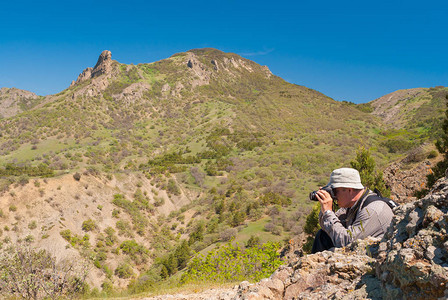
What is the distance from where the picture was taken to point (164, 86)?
279ft

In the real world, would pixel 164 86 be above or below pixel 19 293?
above

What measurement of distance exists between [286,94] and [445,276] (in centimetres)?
9582

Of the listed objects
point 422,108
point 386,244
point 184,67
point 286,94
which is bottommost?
point 386,244

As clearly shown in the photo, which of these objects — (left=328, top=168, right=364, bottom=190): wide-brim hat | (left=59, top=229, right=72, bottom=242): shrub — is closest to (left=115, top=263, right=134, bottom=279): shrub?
(left=59, top=229, right=72, bottom=242): shrub

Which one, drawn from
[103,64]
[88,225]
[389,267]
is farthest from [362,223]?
[103,64]

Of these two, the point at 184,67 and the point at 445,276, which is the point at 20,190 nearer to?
the point at 445,276

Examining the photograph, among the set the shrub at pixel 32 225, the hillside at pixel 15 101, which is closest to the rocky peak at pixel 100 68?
the hillside at pixel 15 101

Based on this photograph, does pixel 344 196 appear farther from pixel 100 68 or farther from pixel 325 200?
pixel 100 68

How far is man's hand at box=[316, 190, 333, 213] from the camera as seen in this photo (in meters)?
2.66

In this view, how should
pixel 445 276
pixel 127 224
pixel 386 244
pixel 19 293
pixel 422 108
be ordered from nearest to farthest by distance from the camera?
pixel 445 276
pixel 386 244
pixel 19 293
pixel 127 224
pixel 422 108

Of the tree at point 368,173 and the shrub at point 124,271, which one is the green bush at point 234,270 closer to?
the tree at point 368,173

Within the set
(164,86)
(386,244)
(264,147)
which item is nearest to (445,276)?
(386,244)

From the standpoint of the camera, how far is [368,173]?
11555 millimetres

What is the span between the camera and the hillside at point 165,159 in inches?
738
